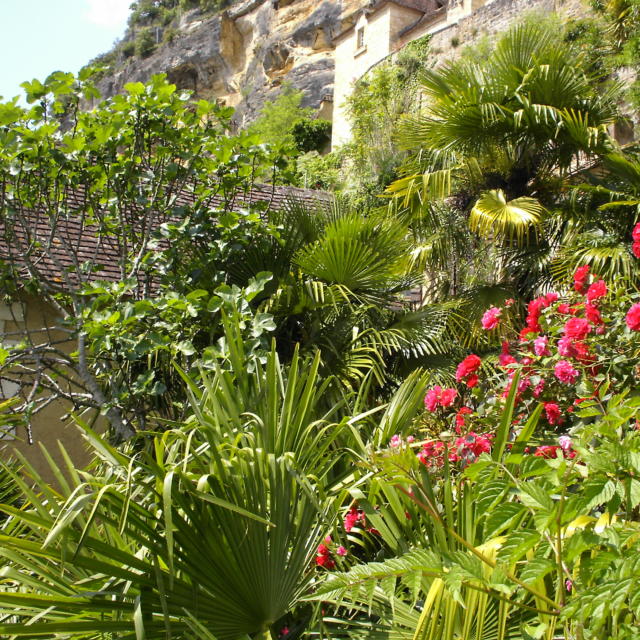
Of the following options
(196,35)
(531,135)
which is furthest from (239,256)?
(196,35)

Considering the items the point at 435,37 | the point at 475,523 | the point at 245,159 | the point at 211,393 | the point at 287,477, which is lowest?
the point at 475,523

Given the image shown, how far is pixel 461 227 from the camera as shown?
28.4 ft

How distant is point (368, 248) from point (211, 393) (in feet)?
10.6

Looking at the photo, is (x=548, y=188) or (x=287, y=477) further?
(x=548, y=188)

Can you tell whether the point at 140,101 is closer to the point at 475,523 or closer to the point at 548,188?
the point at 475,523

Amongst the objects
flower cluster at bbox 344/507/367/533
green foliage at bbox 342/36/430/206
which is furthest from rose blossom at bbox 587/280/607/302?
green foliage at bbox 342/36/430/206

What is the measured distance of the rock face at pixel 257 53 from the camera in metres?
31.2

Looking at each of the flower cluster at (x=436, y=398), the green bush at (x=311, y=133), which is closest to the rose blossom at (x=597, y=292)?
the flower cluster at (x=436, y=398)

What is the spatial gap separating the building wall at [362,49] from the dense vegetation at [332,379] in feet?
54.8

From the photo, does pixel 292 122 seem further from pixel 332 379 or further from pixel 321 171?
pixel 332 379

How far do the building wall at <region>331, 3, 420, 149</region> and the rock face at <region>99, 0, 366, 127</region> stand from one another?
2.24 metres

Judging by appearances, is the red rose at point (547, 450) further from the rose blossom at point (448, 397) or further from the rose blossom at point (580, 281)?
the rose blossom at point (580, 281)

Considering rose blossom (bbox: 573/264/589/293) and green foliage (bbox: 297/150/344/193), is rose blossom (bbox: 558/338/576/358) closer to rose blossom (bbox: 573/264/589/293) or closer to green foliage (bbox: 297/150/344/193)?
rose blossom (bbox: 573/264/589/293)

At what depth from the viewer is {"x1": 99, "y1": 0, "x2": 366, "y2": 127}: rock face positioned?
31.2 meters
